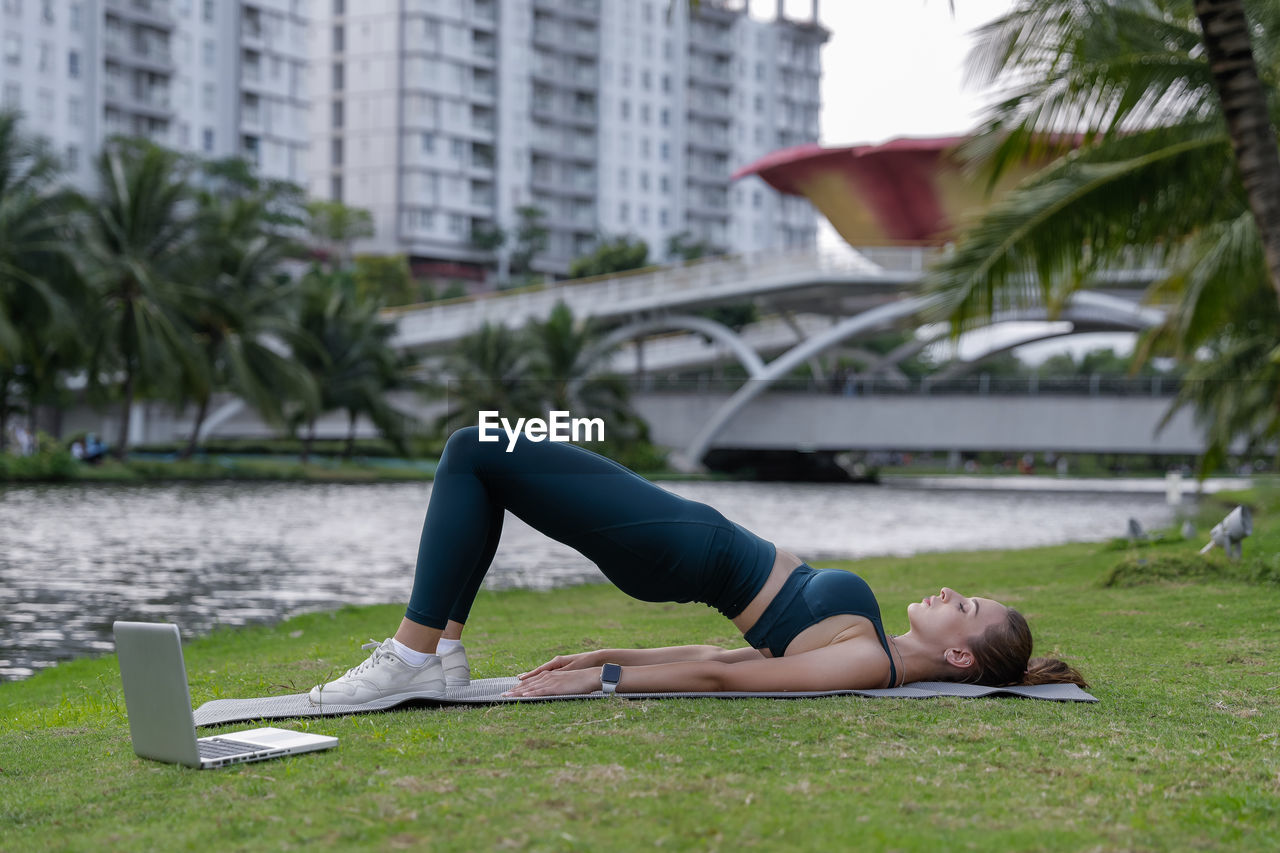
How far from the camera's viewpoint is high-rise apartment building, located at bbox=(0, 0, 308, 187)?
56125 mm

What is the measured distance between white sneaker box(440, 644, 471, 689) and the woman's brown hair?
5.03ft

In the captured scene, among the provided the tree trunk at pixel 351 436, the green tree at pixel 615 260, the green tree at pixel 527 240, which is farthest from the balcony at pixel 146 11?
the tree trunk at pixel 351 436

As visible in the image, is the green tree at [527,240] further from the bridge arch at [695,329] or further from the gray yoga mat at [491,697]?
the gray yoga mat at [491,697]

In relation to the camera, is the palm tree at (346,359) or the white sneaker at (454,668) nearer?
the white sneaker at (454,668)

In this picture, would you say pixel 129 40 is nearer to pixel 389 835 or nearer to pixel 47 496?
pixel 47 496

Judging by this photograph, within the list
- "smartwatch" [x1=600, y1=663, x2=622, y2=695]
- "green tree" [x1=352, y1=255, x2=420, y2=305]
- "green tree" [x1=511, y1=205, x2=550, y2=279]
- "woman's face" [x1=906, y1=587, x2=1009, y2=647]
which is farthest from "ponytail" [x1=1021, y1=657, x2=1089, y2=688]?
"green tree" [x1=511, y1=205, x2=550, y2=279]

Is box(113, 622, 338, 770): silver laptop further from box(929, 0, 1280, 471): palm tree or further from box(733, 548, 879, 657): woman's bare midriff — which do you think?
box(929, 0, 1280, 471): palm tree

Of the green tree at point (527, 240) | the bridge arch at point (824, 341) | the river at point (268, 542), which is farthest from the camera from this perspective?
the green tree at point (527, 240)

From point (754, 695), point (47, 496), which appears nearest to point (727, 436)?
point (47, 496)

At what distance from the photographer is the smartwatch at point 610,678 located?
3615mm

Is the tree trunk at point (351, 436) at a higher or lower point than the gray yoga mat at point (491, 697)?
lower

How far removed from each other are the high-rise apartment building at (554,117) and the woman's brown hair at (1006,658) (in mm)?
70434

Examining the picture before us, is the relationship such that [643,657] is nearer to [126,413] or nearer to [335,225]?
[126,413]

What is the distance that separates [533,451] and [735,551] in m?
0.64
